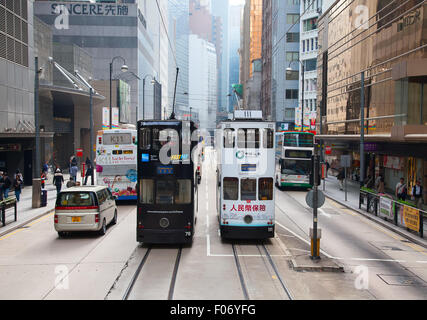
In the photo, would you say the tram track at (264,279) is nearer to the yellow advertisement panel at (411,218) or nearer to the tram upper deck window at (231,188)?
the tram upper deck window at (231,188)

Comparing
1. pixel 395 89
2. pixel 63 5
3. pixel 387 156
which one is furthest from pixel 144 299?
pixel 63 5

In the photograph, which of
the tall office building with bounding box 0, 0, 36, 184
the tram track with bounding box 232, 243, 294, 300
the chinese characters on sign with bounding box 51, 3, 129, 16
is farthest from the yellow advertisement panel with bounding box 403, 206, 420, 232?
the chinese characters on sign with bounding box 51, 3, 129, 16

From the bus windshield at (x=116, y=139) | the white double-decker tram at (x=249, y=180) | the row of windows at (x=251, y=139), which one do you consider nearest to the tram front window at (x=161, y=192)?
the white double-decker tram at (x=249, y=180)

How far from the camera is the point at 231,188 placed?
1550 centimetres

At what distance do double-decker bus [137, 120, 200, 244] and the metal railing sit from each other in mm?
9308

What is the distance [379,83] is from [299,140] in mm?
6955

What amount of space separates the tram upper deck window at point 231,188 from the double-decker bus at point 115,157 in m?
9.69

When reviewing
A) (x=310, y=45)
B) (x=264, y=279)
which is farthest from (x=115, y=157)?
(x=310, y=45)

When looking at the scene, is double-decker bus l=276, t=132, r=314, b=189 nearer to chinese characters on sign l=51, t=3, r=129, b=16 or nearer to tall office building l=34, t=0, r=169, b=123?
tall office building l=34, t=0, r=169, b=123

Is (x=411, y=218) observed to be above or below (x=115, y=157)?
below

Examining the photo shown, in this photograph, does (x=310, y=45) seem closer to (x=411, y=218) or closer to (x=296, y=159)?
(x=296, y=159)

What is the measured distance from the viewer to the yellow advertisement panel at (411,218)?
56.9 ft

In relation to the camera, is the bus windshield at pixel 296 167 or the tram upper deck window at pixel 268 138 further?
the bus windshield at pixel 296 167
